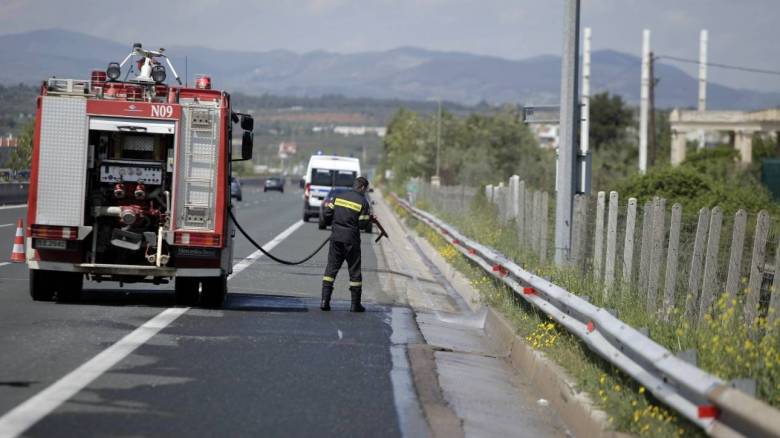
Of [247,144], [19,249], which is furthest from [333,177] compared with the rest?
[247,144]

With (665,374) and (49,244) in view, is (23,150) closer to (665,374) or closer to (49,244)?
(49,244)

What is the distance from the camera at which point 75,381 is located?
388 inches

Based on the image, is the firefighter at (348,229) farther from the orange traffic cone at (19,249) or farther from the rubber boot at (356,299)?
the orange traffic cone at (19,249)

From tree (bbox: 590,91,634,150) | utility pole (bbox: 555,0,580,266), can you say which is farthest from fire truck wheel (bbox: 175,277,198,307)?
tree (bbox: 590,91,634,150)

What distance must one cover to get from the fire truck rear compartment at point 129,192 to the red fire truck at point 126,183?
1 centimetres

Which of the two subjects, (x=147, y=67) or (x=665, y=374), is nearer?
(x=665, y=374)

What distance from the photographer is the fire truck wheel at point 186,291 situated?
16562 mm

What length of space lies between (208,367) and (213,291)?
17.6ft

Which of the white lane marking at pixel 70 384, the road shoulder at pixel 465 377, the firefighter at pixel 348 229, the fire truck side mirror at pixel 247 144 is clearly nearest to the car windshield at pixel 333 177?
the road shoulder at pixel 465 377

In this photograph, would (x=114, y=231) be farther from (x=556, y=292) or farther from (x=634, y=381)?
(x=634, y=381)

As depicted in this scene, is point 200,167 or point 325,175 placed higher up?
point 325,175

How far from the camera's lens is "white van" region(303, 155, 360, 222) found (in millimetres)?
46562

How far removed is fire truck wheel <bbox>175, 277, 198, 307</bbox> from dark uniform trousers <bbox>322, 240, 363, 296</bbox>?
63.9 inches

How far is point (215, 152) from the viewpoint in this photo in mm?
15742
